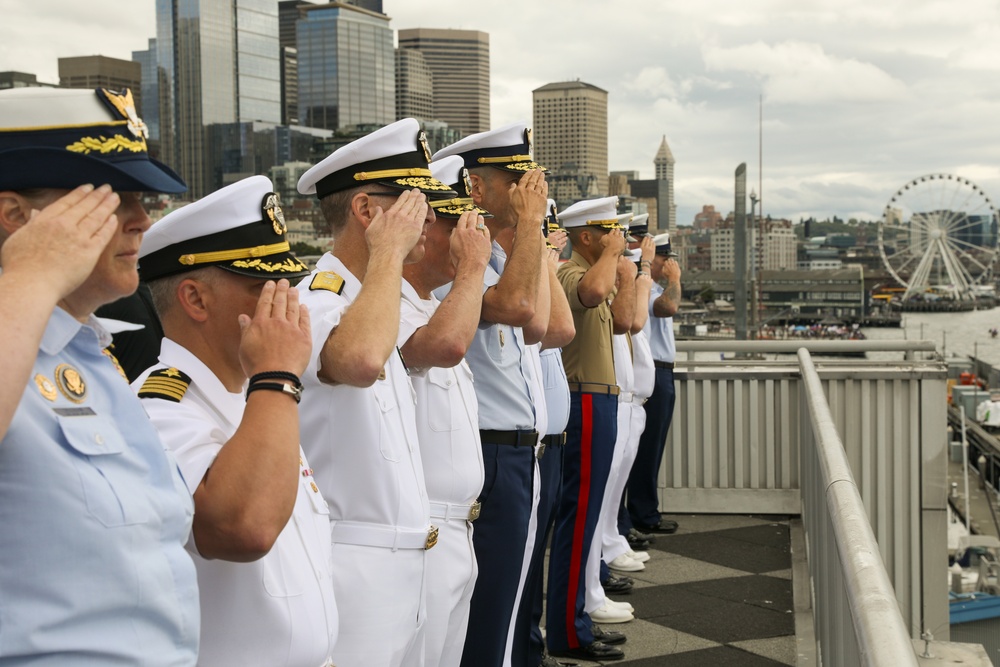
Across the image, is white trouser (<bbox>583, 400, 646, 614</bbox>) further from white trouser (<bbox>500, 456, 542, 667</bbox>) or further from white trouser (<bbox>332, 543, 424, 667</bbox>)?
white trouser (<bbox>332, 543, 424, 667</bbox>)

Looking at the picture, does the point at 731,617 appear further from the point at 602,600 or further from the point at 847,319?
the point at 847,319

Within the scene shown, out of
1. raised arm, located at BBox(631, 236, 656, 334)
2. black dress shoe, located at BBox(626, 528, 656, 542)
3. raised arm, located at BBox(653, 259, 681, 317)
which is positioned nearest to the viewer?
raised arm, located at BBox(631, 236, 656, 334)

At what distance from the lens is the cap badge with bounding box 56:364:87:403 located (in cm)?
136

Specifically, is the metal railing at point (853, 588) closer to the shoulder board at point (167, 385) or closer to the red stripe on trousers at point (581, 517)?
the shoulder board at point (167, 385)

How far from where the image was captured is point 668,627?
15.4 feet

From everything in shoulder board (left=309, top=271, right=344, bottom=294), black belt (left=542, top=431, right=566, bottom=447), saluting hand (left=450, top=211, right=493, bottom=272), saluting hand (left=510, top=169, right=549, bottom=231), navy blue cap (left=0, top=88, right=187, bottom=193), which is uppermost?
saluting hand (left=510, top=169, right=549, bottom=231)

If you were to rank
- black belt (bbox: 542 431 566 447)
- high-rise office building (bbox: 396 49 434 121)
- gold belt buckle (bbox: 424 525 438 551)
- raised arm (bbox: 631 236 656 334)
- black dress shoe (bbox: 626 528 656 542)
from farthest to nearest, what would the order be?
high-rise office building (bbox: 396 49 434 121), black dress shoe (bbox: 626 528 656 542), raised arm (bbox: 631 236 656 334), black belt (bbox: 542 431 566 447), gold belt buckle (bbox: 424 525 438 551)

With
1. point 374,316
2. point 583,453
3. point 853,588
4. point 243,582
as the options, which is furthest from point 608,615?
point 243,582

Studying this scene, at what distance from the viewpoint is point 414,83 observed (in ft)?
567

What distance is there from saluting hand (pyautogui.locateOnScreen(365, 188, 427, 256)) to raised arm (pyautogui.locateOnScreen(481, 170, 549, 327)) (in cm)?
69

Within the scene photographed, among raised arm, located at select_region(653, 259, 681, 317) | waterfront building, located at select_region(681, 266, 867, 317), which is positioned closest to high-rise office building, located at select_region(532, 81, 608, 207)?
waterfront building, located at select_region(681, 266, 867, 317)

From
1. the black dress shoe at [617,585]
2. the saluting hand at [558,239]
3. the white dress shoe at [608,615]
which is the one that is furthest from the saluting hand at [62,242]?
the black dress shoe at [617,585]

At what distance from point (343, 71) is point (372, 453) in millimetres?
157532

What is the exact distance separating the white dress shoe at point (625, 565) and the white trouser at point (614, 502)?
0.11ft
